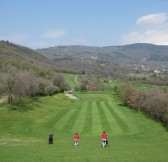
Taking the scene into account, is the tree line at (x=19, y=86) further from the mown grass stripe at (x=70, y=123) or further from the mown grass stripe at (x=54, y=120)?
the mown grass stripe at (x=70, y=123)

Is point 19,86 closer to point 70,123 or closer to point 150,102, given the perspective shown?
point 70,123

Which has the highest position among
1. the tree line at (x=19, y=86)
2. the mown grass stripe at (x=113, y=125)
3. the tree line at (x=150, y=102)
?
the tree line at (x=19, y=86)

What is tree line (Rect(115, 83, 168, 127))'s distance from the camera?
327 ft

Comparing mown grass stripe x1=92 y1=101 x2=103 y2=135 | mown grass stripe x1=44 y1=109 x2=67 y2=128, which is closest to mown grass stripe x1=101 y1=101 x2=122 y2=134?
mown grass stripe x1=92 y1=101 x2=103 y2=135

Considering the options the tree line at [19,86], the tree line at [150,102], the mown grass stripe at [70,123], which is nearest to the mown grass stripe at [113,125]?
the mown grass stripe at [70,123]

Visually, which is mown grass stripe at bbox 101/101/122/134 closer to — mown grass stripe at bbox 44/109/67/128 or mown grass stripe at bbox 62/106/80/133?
mown grass stripe at bbox 62/106/80/133

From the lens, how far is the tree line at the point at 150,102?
99.7 metres

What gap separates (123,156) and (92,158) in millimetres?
3526

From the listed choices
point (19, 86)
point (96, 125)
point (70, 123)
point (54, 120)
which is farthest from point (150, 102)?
point (19, 86)

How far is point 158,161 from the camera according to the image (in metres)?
29.7

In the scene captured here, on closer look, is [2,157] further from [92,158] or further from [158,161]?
[158,161]

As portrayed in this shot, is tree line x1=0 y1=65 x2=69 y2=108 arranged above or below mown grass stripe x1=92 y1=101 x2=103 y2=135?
above

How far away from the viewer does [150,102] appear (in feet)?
355

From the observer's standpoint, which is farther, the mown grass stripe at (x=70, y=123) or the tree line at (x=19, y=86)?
the tree line at (x=19, y=86)
